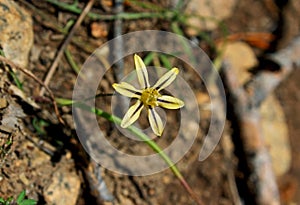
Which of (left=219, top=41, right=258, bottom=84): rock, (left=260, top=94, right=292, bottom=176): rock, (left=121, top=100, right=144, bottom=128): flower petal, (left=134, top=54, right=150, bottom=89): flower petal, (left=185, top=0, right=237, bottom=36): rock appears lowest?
(left=121, top=100, right=144, bottom=128): flower petal

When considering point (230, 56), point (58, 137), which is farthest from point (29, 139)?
point (230, 56)

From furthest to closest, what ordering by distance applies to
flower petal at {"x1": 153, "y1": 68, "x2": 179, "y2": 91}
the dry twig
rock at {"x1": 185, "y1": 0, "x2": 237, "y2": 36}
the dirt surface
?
rock at {"x1": 185, "y1": 0, "x2": 237, "y2": 36}, the dry twig, the dirt surface, flower petal at {"x1": 153, "y1": 68, "x2": 179, "y2": 91}

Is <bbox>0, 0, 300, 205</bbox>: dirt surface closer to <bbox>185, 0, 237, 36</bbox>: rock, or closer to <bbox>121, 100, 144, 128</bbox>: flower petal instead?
<bbox>185, 0, 237, 36</bbox>: rock

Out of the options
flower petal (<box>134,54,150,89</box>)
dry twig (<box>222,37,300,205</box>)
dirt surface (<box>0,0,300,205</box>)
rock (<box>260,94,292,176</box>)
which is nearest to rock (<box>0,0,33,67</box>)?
dirt surface (<box>0,0,300,205</box>)

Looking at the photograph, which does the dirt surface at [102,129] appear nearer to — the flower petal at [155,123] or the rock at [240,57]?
the rock at [240,57]

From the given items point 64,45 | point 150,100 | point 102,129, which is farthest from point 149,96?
point 64,45

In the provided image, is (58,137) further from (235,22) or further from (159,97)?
(235,22)

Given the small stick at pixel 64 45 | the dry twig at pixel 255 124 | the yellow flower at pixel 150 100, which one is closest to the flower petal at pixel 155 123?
the yellow flower at pixel 150 100
